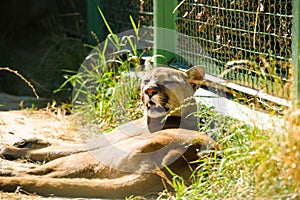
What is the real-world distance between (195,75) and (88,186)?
60.2 inches

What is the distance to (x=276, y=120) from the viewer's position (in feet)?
12.5

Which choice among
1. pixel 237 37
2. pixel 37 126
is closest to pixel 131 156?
pixel 237 37

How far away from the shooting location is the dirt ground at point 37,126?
6.38m

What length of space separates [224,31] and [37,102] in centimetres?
→ 312

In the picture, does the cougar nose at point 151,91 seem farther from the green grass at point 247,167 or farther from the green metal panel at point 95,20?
the green metal panel at point 95,20

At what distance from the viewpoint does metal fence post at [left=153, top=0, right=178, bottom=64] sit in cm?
641

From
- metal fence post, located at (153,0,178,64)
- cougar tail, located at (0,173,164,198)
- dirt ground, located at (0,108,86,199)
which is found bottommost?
dirt ground, located at (0,108,86,199)

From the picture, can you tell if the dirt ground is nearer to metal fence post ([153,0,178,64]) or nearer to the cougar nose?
metal fence post ([153,0,178,64])

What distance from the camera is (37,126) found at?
22.4 feet

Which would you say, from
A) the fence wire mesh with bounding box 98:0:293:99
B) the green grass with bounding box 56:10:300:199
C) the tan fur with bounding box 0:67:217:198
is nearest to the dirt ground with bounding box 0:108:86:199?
the tan fur with bounding box 0:67:217:198

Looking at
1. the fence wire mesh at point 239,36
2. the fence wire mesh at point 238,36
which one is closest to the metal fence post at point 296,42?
the fence wire mesh at point 238,36

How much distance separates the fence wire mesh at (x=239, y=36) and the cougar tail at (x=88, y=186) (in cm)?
108

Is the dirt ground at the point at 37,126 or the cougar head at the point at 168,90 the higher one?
the cougar head at the point at 168,90

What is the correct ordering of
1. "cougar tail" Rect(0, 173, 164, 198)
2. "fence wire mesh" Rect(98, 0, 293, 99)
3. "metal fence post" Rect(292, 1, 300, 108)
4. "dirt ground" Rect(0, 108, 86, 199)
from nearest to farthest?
"metal fence post" Rect(292, 1, 300, 108) → "cougar tail" Rect(0, 173, 164, 198) → "fence wire mesh" Rect(98, 0, 293, 99) → "dirt ground" Rect(0, 108, 86, 199)
